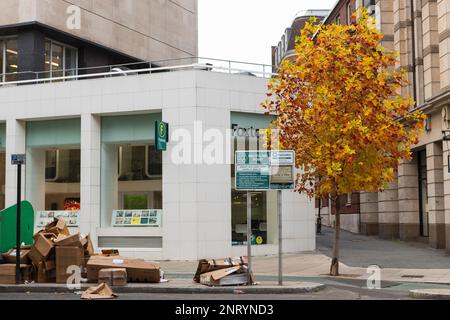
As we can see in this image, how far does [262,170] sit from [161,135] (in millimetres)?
9323

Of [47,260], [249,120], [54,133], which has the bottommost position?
[47,260]

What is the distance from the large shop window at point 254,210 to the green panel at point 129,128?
3503mm

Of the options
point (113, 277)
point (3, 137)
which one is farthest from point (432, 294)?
point (3, 137)

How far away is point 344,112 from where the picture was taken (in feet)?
60.6

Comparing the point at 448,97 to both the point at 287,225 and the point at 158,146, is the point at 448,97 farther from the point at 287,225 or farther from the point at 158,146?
the point at 158,146

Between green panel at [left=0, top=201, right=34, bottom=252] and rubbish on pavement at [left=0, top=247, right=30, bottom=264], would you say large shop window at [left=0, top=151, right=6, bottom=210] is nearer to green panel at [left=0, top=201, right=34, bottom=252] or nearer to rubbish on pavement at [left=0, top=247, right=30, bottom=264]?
green panel at [left=0, top=201, right=34, bottom=252]

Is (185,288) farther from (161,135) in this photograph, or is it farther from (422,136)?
(422,136)

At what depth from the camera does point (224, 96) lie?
25375mm

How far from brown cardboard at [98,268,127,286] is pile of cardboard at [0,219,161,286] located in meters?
0.16

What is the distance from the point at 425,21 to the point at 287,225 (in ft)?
36.5

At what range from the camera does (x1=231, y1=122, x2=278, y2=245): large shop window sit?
25.5 meters

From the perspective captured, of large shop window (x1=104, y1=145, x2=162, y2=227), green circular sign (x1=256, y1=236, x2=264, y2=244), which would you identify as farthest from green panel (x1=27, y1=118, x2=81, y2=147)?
green circular sign (x1=256, y1=236, x2=264, y2=244)

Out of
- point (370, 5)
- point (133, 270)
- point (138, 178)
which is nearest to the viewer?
point (133, 270)

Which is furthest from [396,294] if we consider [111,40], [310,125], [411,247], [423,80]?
[111,40]
